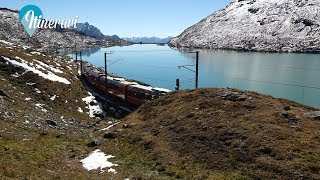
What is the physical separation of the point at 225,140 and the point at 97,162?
11526mm

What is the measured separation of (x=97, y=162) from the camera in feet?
103

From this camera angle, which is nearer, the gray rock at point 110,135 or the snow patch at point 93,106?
the gray rock at point 110,135

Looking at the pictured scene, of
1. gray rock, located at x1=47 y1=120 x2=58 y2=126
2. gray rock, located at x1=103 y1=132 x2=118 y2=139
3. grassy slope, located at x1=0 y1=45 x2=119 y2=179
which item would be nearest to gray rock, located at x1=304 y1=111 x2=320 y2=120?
grassy slope, located at x1=0 y1=45 x2=119 y2=179

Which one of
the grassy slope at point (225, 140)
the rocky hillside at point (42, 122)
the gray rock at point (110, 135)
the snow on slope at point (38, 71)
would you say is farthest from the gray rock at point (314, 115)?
the snow on slope at point (38, 71)

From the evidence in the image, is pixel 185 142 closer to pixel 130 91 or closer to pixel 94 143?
pixel 94 143

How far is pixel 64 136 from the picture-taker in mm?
40812

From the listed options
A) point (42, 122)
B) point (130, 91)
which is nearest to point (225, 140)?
point (42, 122)

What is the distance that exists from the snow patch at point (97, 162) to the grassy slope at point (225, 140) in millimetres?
1312

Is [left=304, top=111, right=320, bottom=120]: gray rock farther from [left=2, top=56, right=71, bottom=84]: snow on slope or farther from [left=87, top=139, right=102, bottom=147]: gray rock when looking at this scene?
[left=2, top=56, right=71, bottom=84]: snow on slope

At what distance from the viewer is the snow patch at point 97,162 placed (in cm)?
2939

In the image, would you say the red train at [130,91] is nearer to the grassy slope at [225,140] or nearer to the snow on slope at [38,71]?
the snow on slope at [38,71]

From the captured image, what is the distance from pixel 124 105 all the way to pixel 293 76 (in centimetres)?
8028

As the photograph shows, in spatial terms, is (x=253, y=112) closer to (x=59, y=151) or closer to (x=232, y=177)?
(x=232, y=177)

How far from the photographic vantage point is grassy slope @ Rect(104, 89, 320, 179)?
25.5m
